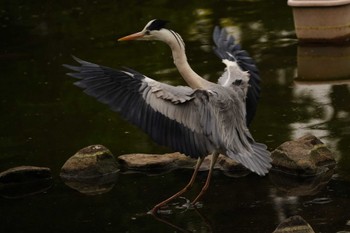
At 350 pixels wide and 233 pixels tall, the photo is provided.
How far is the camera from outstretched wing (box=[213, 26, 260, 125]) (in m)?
8.27

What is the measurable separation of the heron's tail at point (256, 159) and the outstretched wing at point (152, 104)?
0.23 m

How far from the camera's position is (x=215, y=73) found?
12.2m

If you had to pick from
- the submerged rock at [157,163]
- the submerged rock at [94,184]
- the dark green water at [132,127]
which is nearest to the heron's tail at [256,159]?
the dark green water at [132,127]

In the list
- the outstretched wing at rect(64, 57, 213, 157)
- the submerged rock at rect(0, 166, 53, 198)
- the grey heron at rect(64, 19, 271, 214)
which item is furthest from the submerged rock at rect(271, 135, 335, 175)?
the submerged rock at rect(0, 166, 53, 198)

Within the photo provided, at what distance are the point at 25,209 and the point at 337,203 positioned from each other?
2.53 m

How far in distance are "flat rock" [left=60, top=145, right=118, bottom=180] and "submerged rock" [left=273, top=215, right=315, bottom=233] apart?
2.51m

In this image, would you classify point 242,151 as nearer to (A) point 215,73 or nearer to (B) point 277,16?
(A) point 215,73

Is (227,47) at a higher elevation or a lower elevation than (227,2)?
higher

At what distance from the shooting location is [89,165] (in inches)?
345

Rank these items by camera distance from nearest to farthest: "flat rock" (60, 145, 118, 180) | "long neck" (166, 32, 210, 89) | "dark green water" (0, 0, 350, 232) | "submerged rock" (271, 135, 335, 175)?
"dark green water" (0, 0, 350, 232), "long neck" (166, 32, 210, 89), "submerged rock" (271, 135, 335, 175), "flat rock" (60, 145, 118, 180)

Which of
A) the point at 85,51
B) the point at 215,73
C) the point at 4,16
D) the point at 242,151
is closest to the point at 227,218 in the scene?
the point at 242,151

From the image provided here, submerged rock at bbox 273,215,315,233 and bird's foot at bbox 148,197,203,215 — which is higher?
submerged rock at bbox 273,215,315,233

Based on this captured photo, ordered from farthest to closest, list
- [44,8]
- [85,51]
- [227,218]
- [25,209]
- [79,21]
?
[44,8]
[79,21]
[85,51]
[25,209]
[227,218]

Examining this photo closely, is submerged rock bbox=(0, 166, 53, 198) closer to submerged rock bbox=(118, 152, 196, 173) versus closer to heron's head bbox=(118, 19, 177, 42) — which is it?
submerged rock bbox=(118, 152, 196, 173)
